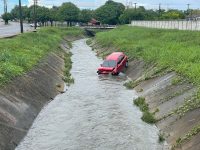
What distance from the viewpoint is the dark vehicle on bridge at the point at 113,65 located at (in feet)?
151

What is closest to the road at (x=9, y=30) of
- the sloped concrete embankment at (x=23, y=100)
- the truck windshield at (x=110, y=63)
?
the truck windshield at (x=110, y=63)

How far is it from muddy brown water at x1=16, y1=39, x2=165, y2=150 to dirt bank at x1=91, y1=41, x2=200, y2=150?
2.88 ft

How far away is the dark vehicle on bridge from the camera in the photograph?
46.1 metres

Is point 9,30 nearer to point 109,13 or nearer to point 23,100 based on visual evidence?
point 109,13

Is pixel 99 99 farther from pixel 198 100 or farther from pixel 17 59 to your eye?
pixel 198 100

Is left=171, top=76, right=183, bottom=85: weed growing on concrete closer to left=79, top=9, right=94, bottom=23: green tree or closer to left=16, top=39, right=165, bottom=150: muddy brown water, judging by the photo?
left=16, top=39, right=165, bottom=150: muddy brown water

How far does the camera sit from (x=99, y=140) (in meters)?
22.4

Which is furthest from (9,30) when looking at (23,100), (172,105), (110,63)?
(172,105)

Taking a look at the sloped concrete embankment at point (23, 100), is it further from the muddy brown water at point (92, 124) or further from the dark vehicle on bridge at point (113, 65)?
the dark vehicle on bridge at point (113, 65)

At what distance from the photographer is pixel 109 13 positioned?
170500mm

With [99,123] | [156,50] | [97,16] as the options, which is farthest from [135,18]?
[99,123]

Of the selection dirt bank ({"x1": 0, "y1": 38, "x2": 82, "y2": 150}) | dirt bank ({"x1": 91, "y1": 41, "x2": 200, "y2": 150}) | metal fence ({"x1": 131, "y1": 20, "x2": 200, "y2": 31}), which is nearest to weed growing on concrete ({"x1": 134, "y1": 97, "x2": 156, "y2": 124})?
dirt bank ({"x1": 91, "y1": 41, "x2": 200, "y2": 150})

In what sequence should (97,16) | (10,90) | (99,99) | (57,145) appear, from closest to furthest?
(57,145), (10,90), (99,99), (97,16)

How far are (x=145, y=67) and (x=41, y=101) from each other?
50.3ft
